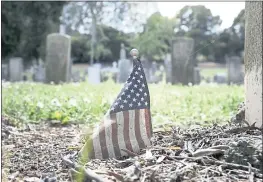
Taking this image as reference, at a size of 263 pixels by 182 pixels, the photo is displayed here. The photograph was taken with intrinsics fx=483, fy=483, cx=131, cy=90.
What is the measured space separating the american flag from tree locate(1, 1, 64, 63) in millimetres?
13695

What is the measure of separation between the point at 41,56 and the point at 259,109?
15764mm

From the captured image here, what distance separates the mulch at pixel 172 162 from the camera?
4.47ft

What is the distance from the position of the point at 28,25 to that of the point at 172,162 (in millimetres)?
15249

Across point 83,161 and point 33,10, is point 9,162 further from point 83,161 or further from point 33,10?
point 33,10

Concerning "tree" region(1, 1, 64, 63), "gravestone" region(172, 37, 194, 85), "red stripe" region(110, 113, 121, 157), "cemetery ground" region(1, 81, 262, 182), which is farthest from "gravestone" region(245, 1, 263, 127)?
"tree" region(1, 1, 64, 63)

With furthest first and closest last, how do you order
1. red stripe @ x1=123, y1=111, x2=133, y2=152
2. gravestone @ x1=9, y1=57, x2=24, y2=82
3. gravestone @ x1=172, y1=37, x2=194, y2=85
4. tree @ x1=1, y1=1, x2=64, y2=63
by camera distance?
tree @ x1=1, y1=1, x2=64, y2=63 < gravestone @ x1=9, y1=57, x2=24, y2=82 < gravestone @ x1=172, y1=37, x2=194, y2=85 < red stripe @ x1=123, y1=111, x2=133, y2=152

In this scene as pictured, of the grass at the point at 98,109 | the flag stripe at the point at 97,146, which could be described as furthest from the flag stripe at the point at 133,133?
the grass at the point at 98,109

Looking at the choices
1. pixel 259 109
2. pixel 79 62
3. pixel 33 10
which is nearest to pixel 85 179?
pixel 259 109

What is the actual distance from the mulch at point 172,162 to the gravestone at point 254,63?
0.07 m

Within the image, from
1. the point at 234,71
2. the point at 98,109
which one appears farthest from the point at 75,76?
the point at 98,109

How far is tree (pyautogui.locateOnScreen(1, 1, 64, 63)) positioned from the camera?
49.9ft

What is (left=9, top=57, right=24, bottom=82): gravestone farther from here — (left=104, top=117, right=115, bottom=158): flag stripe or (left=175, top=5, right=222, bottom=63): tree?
(left=104, top=117, right=115, bottom=158): flag stripe

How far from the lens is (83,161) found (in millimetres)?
1728

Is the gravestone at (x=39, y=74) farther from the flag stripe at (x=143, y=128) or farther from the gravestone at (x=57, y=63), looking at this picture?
the flag stripe at (x=143, y=128)
